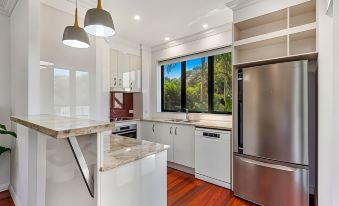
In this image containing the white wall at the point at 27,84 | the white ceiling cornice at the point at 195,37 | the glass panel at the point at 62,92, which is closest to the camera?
the white wall at the point at 27,84

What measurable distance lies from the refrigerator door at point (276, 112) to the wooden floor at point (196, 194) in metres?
0.68

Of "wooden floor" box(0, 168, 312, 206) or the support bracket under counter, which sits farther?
"wooden floor" box(0, 168, 312, 206)

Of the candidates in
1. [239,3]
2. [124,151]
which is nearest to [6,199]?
[124,151]

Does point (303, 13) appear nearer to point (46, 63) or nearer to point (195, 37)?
point (195, 37)

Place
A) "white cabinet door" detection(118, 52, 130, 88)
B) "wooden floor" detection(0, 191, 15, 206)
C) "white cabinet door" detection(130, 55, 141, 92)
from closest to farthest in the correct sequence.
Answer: "wooden floor" detection(0, 191, 15, 206)
"white cabinet door" detection(118, 52, 130, 88)
"white cabinet door" detection(130, 55, 141, 92)

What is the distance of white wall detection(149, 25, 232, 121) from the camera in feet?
10.6

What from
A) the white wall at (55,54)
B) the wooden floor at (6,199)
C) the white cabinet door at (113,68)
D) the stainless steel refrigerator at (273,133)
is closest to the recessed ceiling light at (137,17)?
the white wall at (55,54)

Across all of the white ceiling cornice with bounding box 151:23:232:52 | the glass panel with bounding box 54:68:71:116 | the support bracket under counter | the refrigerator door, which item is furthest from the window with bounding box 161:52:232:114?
the support bracket under counter

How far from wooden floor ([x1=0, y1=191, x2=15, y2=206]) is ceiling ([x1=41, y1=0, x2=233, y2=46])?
253 cm

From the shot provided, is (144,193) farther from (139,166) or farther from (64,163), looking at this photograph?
(64,163)

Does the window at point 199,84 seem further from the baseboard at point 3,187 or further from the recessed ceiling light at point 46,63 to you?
the baseboard at point 3,187

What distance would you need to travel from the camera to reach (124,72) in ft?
12.9

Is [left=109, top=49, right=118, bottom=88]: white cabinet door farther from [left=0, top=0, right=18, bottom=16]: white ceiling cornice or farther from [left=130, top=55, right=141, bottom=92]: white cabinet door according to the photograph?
[left=0, top=0, right=18, bottom=16]: white ceiling cornice

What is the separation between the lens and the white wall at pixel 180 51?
10.6 ft
